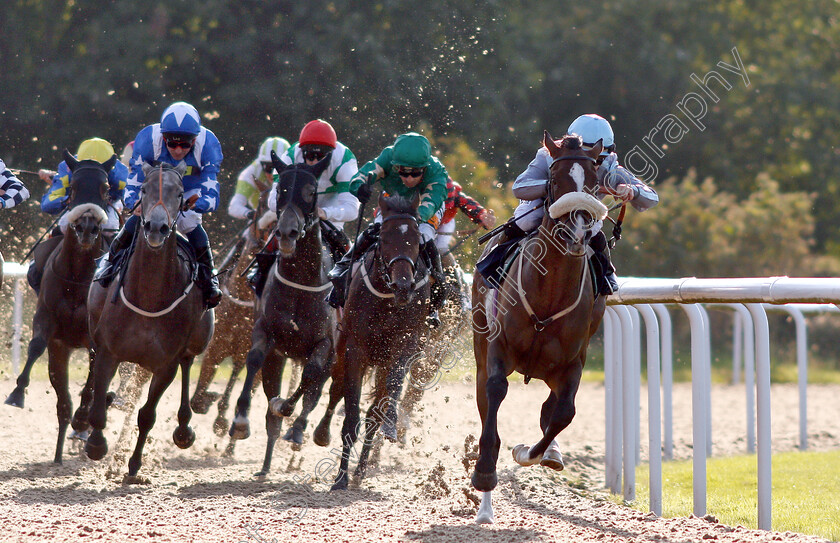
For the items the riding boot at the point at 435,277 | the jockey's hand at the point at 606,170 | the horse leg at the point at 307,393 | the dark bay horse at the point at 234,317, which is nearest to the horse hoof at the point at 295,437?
the horse leg at the point at 307,393

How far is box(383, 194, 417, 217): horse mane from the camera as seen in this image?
6.18 meters

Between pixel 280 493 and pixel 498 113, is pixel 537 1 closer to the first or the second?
pixel 498 113

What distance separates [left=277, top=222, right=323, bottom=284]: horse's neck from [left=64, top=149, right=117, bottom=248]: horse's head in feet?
3.90

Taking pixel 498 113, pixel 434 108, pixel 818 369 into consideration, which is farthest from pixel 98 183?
pixel 818 369

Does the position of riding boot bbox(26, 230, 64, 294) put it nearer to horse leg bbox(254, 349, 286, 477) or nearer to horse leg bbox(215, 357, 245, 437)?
horse leg bbox(215, 357, 245, 437)

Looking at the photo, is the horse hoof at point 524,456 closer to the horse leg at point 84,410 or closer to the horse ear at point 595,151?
the horse ear at point 595,151

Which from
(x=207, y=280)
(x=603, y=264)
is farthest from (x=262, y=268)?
(x=603, y=264)

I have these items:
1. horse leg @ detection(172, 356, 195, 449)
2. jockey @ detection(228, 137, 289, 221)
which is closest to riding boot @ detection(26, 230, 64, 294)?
jockey @ detection(228, 137, 289, 221)

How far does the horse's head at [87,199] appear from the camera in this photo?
680 centimetres

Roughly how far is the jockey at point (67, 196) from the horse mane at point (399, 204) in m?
2.16

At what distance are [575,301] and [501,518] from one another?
1.06 meters

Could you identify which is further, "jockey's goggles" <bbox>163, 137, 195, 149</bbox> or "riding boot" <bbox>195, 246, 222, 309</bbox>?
"riding boot" <bbox>195, 246, 222, 309</bbox>

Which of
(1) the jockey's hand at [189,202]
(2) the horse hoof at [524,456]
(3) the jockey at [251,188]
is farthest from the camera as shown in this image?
(3) the jockey at [251,188]

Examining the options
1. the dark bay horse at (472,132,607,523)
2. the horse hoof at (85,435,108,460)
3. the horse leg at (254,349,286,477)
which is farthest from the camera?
the horse leg at (254,349,286,477)
